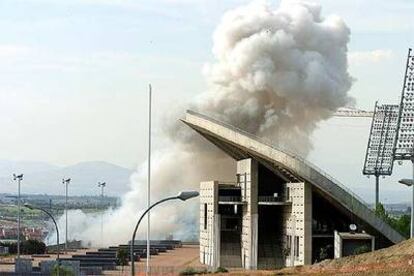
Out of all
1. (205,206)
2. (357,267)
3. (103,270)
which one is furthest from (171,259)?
(357,267)

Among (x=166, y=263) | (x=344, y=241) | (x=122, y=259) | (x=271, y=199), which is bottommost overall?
(x=166, y=263)

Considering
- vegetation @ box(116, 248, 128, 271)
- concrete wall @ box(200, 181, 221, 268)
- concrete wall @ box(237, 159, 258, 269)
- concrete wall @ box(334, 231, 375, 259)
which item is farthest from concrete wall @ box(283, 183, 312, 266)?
vegetation @ box(116, 248, 128, 271)

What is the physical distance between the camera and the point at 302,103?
95.4m

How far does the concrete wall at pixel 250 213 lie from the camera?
86.6 meters

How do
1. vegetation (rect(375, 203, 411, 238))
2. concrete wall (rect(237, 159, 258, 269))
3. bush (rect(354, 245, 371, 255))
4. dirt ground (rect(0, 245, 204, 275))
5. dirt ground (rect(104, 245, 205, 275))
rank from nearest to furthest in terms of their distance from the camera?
dirt ground (rect(104, 245, 205, 275)) < dirt ground (rect(0, 245, 204, 275)) < bush (rect(354, 245, 371, 255)) < concrete wall (rect(237, 159, 258, 269)) < vegetation (rect(375, 203, 411, 238))

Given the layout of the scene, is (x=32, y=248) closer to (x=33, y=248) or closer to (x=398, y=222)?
(x=33, y=248)

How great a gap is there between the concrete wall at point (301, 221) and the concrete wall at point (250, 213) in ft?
9.87

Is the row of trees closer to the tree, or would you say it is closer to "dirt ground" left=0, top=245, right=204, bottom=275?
the tree

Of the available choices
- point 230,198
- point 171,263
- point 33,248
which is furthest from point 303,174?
point 33,248

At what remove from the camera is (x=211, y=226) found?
298 feet

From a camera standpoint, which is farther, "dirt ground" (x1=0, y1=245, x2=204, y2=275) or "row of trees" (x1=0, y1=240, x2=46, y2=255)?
"row of trees" (x1=0, y1=240, x2=46, y2=255)

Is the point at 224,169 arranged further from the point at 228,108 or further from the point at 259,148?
the point at 259,148

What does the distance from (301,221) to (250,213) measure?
19.7 feet

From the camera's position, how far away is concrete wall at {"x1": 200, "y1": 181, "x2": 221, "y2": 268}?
3516 inches
